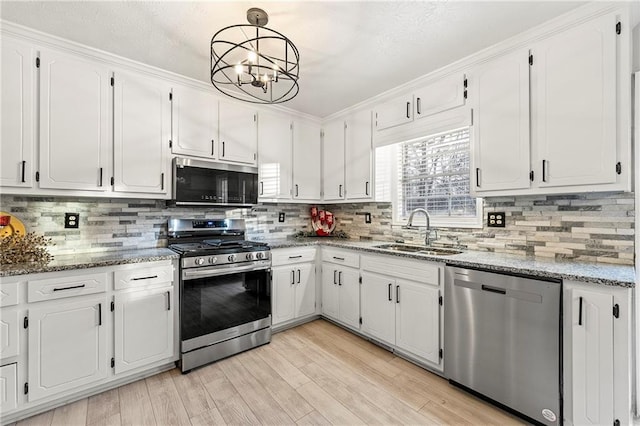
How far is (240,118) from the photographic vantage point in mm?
3045

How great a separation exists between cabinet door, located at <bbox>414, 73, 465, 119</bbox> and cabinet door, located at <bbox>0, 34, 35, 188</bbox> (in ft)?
10.1

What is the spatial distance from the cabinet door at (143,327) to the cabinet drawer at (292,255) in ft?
3.35

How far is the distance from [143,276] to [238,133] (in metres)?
1.69

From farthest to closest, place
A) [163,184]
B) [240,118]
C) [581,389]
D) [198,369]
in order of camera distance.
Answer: [240,118] → [163,184] → [198,369] → [581,389]

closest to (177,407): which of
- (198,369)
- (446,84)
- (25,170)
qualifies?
(198,369)

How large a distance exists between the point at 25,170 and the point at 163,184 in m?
0.88

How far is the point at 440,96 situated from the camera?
2492 millimetres

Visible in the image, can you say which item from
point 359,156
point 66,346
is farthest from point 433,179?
point 66,346

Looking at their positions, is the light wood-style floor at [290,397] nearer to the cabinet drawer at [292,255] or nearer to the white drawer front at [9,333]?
the white drawer front at [9,333]

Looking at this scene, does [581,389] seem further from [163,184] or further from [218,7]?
[163,184]

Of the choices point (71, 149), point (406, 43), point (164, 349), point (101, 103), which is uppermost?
point (406, 43)

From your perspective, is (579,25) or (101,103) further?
(101,103)

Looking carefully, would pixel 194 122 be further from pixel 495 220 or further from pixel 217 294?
pixel 495 220

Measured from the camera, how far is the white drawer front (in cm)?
168
